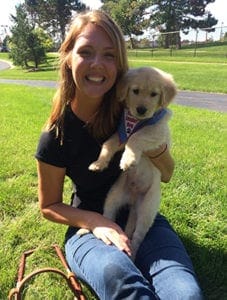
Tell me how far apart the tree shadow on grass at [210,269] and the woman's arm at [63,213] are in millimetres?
725

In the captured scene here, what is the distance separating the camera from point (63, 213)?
2828 millimetres

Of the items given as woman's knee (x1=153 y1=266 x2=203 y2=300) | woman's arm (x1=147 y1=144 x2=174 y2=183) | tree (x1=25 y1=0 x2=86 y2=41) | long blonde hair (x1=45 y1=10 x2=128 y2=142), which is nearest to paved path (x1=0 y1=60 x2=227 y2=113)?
woman's arm (x1=147 y1=144 x2=174 y2=183)

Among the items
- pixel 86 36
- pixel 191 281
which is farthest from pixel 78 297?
pixel 86 36

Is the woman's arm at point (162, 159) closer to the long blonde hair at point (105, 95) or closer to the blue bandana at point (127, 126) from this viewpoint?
the blue bandana at point (127, 126)

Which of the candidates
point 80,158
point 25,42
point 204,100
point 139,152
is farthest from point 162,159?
point 25,42

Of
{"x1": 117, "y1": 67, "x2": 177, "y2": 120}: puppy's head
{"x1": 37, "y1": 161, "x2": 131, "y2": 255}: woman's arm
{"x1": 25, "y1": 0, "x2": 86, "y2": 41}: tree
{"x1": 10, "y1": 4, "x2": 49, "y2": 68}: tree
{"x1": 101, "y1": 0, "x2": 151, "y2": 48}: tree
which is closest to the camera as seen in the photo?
{"x1": 37, "y1": 161, "x2": 131, "y2": 255}: woman's arm

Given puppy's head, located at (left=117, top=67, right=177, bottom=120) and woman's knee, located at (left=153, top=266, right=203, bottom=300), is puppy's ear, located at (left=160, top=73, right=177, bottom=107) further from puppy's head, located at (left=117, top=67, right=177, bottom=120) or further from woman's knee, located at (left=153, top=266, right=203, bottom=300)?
woman's knee, located at (left=153, top=266, right=203, bottom=300)

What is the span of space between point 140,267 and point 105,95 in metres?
1.13

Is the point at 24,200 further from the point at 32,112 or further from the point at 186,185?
the point at 32,112

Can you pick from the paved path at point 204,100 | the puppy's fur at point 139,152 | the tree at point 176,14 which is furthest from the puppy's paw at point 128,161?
the tree at point 176,14

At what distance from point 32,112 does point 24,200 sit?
16.0 feet

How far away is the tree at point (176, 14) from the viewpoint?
1816 inches

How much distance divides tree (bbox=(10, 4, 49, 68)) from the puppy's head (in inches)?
1183

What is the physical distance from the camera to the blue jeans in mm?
2152
